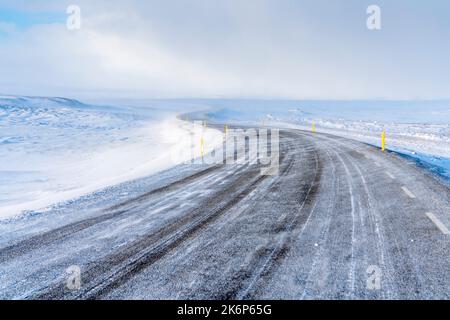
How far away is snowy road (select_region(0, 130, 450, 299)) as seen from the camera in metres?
4.31

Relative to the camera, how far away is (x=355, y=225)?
21.1 ft

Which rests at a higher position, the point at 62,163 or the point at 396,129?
the point at 396,129

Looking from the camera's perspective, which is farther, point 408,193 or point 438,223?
point 408,193

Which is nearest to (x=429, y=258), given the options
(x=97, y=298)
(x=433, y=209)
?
(x=433, y=209)

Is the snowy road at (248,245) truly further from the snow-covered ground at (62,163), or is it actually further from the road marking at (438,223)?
the snow-covered ground at (62,163)

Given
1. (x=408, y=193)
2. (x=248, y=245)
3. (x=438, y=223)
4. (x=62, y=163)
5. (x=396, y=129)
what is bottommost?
(x=62, y=163)

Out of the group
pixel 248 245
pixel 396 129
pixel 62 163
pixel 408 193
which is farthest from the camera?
pixel 396 129

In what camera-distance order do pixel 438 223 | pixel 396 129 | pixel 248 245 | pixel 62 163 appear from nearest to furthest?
1. pixel 248 245
2. pixel 438 223
3. pixel 62 163
4. pixel 396 129

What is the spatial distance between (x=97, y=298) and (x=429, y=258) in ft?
15.1

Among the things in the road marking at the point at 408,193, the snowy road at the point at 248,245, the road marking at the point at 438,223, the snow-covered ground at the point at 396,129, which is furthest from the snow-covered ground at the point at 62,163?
the snow-covered ground at the point at 396,129

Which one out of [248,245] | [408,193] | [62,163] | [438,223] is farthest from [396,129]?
[248,245]

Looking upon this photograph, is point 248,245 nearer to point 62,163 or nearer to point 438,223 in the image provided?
point 438,223

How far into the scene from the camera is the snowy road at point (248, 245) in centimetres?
431

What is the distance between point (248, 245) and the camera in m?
5.68
